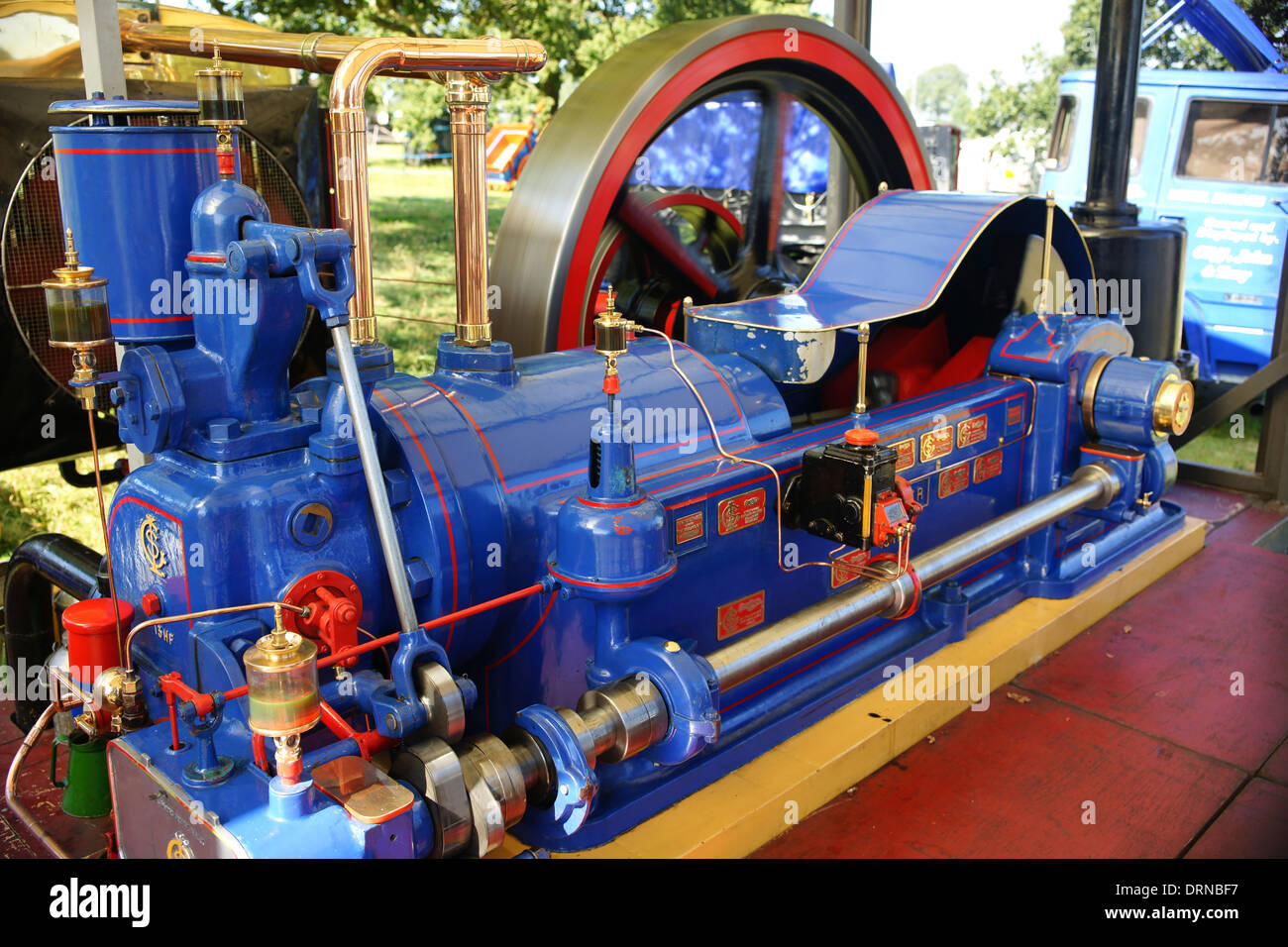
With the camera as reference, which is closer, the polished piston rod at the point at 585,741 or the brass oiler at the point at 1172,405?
the polished piston rod at the point at 585,741

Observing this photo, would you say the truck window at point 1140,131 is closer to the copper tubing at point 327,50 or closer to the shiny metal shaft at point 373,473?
the copper tubing at point 327,50

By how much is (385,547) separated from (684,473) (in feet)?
2.38

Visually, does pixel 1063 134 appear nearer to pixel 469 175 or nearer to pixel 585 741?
A: pixel 469 175

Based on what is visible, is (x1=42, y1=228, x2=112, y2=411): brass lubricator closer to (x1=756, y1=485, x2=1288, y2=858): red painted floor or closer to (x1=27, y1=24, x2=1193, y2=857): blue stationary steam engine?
(x1=27, y1=24, x2=1193, y2=857): blue stationary steam engine

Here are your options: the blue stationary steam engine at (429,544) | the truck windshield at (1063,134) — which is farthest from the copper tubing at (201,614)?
the truck windshield at (1063,134)

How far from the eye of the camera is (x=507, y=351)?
2336mm

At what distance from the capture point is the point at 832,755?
2.46 meters

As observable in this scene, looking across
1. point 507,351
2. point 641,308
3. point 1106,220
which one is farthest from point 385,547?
point 1106,220

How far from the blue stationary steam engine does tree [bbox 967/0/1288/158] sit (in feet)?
31.7

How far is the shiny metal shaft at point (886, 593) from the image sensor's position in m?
2.17

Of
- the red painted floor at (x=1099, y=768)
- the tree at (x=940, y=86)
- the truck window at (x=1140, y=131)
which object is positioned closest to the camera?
the red painted floor at (x=1099, y=768)

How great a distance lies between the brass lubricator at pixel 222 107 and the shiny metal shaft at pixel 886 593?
3.93 ft

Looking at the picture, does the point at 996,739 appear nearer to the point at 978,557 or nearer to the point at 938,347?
the point at 978,557

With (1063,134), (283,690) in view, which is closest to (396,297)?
(1063,134)
